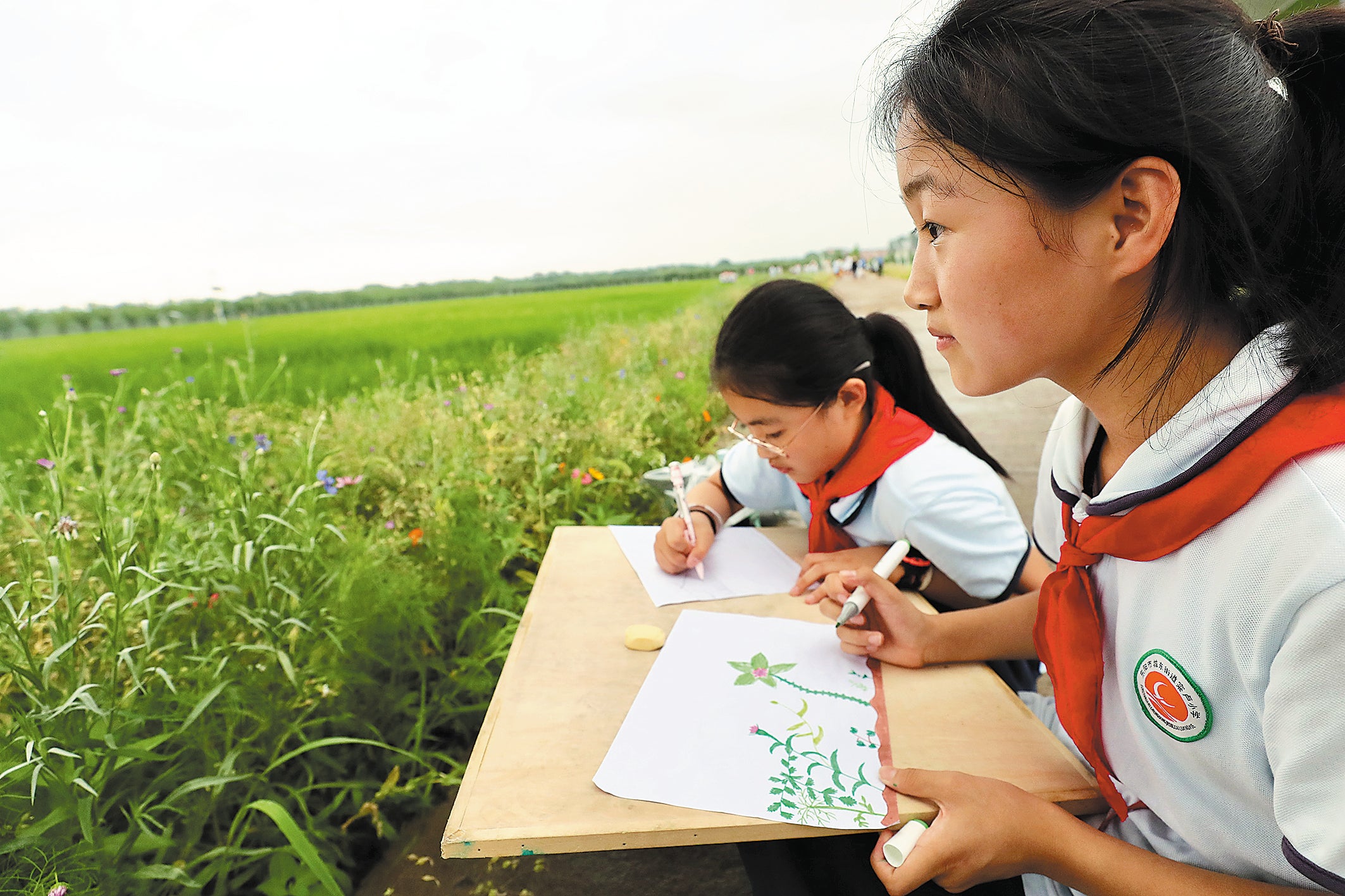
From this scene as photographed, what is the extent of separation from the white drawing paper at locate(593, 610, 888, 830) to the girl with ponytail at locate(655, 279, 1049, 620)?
251 millimetres

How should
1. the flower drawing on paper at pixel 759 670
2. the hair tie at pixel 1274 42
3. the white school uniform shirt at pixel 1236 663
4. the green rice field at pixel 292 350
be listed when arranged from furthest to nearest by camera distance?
the green rice field at pixel 292 350 < the flower drawing on paper at pixel 759 670 < the hair tie at pixel 1274 42 < the white school uniform shirt at pixel 1236 663

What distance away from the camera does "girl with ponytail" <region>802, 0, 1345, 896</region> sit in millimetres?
568

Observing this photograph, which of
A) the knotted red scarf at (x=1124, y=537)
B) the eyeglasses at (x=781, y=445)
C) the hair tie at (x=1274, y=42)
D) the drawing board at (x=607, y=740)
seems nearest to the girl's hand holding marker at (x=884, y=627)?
the drawing board at (x=607, y=740)

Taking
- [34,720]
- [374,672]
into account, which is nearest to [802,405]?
[374,672]

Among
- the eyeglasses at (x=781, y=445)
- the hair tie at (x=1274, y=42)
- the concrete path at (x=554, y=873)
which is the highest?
the hair tie at (x=1274, y=42)

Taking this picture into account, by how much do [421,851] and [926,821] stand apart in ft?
3.66

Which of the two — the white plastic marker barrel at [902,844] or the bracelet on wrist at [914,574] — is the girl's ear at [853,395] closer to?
the bracelet on wrist at [914,574]

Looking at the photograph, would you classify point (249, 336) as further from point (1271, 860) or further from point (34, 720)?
point (1271, 860)

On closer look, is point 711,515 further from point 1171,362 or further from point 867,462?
point 1171,362

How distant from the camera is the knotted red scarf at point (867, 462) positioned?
134 centimetres

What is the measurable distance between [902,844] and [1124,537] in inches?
13.7

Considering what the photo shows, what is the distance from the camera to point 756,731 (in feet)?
2.68

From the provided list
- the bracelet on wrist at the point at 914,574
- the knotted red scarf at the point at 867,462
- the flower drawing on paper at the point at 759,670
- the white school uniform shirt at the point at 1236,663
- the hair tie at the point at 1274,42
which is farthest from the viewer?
the knotted red scarf at the point at 867,462

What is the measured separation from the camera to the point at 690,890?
4.55ft
